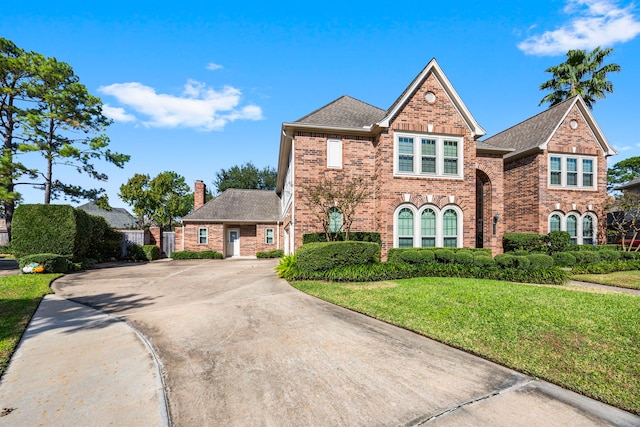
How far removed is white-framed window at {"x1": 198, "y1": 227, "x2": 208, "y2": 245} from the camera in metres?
22.1

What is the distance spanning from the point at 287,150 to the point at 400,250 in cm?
761

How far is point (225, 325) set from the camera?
18.4 ft

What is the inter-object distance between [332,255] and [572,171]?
15623 millimetres

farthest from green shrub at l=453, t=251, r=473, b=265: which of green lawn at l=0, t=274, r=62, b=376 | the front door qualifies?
the front door

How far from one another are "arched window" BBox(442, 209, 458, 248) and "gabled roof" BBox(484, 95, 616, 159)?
6871 millimetres

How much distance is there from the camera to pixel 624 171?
4575cm

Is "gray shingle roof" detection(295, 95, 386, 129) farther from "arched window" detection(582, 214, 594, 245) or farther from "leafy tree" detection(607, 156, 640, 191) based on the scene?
"leafy tree" detection(607, 156, 640, 191)

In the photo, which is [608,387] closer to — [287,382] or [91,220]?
[287,382]

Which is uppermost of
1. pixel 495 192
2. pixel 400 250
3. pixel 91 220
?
pixel 495 192

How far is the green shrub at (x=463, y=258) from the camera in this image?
1141 centimetres

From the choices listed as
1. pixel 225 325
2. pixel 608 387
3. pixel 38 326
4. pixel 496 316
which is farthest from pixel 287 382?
pixel 38 326

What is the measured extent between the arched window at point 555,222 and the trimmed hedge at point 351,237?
10.5 meters

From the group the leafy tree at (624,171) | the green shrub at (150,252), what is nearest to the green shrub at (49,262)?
the green shrub at (150,252)

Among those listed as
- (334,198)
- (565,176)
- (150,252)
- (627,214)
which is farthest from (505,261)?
(150,252)
